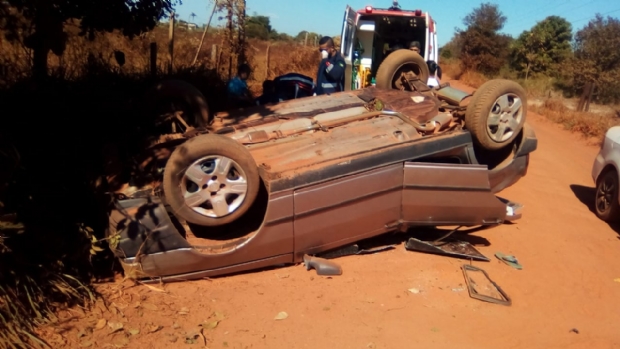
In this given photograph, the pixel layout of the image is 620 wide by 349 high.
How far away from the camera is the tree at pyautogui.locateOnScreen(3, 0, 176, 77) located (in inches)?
186

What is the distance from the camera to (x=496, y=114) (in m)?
5.82

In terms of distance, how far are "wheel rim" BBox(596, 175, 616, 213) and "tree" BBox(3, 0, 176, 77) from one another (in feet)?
19.5

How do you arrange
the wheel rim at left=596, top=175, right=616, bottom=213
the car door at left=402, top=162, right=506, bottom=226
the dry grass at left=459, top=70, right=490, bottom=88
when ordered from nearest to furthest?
the car door at left=402, top=162, right=506, bottom=226
the wheel rim at left=596, top=175, right=616, bottom=213
the dry grass at left=459, top=70, right=490, bottom=88

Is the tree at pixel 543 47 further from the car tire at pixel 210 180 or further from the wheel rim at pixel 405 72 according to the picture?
the car tire at pixel 210 180

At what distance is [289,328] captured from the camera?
4254mm

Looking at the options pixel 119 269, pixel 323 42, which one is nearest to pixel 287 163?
pixel 119 269

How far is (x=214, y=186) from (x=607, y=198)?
555 cm

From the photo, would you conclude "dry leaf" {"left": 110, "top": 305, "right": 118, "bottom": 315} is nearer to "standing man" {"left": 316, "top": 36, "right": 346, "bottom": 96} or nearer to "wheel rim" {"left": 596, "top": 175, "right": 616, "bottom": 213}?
"standing man" {"left": 316, "top": 36, "right": 346, "bottom": 96}

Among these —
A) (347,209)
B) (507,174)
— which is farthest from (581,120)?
(347,209)

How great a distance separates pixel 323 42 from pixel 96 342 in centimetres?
582

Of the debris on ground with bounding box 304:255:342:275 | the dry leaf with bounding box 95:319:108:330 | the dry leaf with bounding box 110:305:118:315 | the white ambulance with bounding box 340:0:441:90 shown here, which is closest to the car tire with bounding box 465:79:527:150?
the debris on ground with bounding box 304:255:342:275

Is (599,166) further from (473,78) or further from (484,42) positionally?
(484,42)

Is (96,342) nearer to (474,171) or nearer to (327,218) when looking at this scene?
(327,218)

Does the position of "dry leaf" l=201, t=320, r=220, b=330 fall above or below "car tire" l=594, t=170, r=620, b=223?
below
